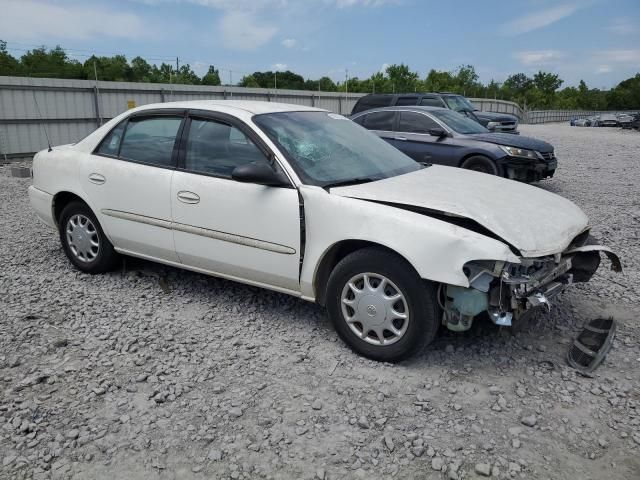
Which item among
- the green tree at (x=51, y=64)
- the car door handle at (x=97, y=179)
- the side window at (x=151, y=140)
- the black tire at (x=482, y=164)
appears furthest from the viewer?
the green tree at (x=51, y=64)

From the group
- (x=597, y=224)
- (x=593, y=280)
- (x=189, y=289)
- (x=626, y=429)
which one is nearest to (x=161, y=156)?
(x=189, y=289)

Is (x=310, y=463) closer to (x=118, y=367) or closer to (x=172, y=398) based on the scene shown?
(x=172, y=398)

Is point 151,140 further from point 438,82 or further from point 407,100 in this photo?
point 438,82

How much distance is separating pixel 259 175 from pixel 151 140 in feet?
4.73

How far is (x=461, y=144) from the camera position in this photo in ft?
30.1

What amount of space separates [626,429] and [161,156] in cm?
371

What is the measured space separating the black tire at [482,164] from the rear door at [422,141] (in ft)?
0.72

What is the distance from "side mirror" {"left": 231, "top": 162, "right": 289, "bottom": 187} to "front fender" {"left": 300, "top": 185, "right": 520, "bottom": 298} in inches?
7.5

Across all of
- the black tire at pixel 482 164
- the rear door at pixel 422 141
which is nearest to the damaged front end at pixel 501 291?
the black tire at pixel 482 164

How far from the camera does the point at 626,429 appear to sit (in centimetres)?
283

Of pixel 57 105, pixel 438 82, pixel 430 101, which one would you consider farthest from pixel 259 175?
pixel 438 82

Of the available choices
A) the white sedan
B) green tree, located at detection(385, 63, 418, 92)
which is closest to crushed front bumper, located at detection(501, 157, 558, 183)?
the white sedan

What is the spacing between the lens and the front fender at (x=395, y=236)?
3.06 m

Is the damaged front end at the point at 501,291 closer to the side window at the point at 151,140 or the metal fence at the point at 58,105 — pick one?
the side window at the point at 151,140
